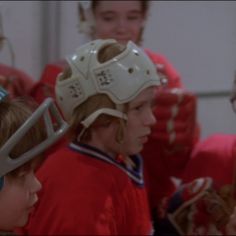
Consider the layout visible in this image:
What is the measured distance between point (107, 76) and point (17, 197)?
1.06ft

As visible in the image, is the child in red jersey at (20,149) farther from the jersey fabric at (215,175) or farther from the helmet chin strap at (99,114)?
the jersey fabric at (215,175)

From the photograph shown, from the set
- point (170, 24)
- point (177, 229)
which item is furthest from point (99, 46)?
point (170, 24)

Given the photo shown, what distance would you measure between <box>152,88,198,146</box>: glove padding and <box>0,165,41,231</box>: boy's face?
51cm

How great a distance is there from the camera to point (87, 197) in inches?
43.8

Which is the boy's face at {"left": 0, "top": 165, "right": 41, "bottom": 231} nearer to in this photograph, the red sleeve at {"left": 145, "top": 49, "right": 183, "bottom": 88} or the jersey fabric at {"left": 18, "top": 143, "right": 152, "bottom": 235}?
the jersey fabric at {"left": 18, "top": 143, "right": 152, "bottom": 235}

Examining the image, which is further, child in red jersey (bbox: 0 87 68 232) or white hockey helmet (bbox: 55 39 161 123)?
white hockey helmet (bbox: 55 39 161 123)

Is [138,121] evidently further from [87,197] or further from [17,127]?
[17,127]

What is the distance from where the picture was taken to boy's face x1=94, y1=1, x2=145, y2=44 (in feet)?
4.92

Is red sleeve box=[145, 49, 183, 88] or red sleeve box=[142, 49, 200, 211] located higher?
red sleeve box=[145, 49, 183, 88]

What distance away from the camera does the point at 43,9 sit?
6.43ft

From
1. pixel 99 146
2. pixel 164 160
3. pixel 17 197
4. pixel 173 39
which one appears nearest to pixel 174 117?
pixel 164 160

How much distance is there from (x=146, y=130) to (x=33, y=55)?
87 centimetres

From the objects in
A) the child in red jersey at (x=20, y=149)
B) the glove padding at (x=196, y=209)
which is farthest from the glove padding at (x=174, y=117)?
the child in red jersey at (x=20, y=149)

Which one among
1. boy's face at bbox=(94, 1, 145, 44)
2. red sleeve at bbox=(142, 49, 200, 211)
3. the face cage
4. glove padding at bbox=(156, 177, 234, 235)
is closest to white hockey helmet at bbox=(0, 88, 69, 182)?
the face cage
